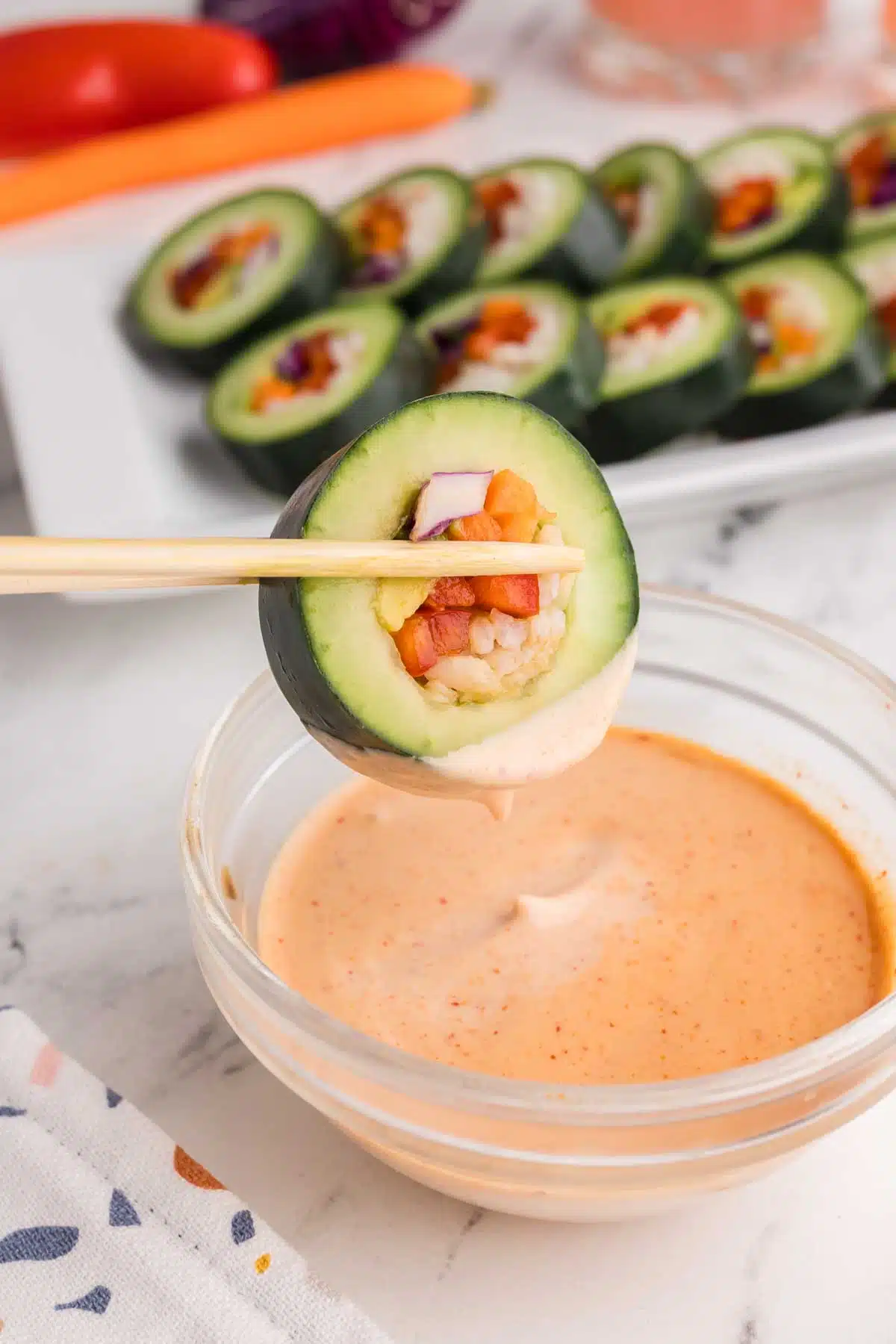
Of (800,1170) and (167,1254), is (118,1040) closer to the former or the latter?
(167,1254)

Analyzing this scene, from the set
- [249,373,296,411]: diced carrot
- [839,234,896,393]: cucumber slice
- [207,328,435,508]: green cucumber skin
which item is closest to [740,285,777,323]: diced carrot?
[839,234,896,393]: cucumber slice

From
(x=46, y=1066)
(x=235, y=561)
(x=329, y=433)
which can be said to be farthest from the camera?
(x=329, y=433)

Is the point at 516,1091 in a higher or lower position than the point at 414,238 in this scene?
higher

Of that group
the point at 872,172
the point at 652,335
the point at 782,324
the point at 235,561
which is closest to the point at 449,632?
the point at 235,561

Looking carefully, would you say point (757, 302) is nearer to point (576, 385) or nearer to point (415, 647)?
point (576, 385)

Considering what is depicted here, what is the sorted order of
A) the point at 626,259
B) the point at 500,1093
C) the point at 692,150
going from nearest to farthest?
the point at 500,1093 → the point at 626,259 → the point at 692,150

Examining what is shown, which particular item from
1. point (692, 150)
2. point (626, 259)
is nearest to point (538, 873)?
point (626, 259)

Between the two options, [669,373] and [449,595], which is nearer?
[449,595]

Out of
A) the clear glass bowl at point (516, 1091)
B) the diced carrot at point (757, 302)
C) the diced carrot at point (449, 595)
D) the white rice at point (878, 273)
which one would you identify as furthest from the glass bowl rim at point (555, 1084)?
the white rice at point (878, 273)
